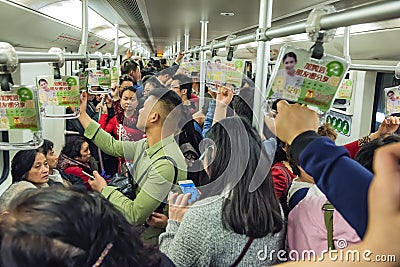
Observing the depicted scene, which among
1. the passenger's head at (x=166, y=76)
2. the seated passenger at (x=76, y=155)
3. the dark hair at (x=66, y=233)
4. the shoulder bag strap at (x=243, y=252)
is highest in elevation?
the passenger's head at (x=166, y=76)

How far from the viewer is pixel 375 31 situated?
2924mm

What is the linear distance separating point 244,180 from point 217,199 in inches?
4.6

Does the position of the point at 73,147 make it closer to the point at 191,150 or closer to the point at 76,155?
the point at 76,155

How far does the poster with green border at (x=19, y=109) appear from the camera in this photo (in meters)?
1.34

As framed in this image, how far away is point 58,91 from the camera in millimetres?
1932

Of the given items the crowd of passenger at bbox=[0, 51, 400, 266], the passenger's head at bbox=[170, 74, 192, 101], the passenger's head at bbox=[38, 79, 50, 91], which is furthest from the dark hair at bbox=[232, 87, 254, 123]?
the passenger's head at bbox=[170, 74, 192, 101]

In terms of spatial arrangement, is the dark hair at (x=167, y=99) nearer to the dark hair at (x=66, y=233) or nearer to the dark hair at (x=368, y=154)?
the dark hair at (x=368, y=154)

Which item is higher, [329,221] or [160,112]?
[160,112]

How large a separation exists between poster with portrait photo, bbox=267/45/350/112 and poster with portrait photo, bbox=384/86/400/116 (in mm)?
1008

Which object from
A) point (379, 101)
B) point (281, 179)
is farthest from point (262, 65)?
point (379, 101)

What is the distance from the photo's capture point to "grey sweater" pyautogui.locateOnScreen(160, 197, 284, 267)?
135 cm

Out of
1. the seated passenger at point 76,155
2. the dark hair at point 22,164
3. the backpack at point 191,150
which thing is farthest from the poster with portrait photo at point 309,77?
the seated passenger at point 76,155

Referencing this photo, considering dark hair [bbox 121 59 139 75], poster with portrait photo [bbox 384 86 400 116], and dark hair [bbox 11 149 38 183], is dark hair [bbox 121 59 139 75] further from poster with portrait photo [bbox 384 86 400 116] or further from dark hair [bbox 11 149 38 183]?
poster with portrait photo [bbox 384 86 400 116]

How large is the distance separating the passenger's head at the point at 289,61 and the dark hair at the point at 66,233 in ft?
1.70
